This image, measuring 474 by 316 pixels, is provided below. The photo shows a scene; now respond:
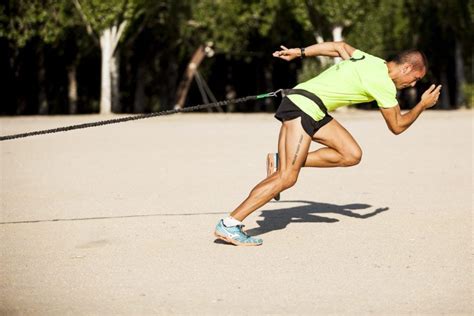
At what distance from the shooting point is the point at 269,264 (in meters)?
8.16

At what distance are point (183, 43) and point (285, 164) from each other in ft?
114

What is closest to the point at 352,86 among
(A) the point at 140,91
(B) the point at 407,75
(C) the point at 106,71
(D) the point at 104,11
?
(B) the point at 407,75

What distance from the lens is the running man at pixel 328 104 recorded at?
863 centimetres

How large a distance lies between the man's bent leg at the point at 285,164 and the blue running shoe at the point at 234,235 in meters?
0.11

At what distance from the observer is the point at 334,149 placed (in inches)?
365

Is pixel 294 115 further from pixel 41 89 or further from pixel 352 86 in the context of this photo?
pixel 41 89

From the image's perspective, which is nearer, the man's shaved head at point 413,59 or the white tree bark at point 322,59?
the man's shaved head at point 413,59

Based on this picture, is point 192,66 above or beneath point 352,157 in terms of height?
beneath

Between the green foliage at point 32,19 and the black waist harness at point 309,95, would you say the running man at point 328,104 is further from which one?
the green foliage at point 32,19

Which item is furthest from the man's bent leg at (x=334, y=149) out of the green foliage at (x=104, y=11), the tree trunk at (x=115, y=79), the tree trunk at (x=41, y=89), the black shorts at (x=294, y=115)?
the tree trunk at (x=41, y=89)

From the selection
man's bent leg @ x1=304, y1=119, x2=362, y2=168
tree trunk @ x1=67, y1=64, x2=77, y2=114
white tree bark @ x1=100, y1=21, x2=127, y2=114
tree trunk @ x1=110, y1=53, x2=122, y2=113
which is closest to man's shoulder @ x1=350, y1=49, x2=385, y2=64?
man's bent leg @ x1=304, y1=119, x2=362, y2=168

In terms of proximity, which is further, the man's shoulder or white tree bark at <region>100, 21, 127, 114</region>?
white tree bark at <region>100, 21, 127, 114</region>

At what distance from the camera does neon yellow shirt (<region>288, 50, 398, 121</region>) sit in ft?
28.2

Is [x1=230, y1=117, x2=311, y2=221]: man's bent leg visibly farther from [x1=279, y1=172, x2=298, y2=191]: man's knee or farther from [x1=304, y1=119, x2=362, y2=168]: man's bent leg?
[x1=304, y1=119, x2=362, y2=168]: man's bent leg
